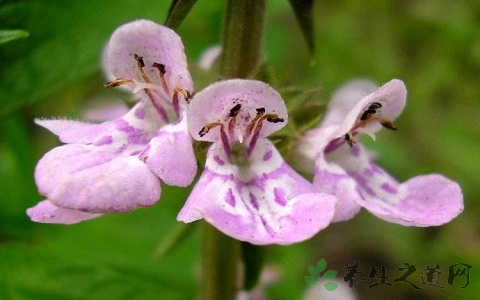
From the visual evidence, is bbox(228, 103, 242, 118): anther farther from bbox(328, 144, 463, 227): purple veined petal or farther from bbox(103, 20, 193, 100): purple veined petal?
bbox(328, 144, 463, 227): purple veined petal

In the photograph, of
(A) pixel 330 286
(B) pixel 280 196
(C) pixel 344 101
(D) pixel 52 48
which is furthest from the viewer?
(A) pixel 330 286

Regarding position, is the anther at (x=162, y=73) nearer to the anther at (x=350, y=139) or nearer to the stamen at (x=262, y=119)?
the stamen at (x=262, y=119)

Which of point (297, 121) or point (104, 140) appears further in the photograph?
point (297, 121)

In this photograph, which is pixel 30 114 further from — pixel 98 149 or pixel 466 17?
pixel 98 149

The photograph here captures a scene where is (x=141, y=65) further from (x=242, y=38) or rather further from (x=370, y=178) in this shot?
(x=370, y=178)

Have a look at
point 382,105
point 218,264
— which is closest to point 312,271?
point 218,264

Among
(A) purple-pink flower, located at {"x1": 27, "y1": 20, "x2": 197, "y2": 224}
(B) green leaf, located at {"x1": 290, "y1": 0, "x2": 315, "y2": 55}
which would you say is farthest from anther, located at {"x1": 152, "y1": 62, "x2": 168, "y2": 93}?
(B) green leaf, located at {"x1": 290, "y1": 0, "x2": 315, "y2": 55}

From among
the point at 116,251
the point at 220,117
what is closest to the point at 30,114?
the point at 116,251
